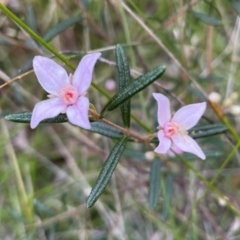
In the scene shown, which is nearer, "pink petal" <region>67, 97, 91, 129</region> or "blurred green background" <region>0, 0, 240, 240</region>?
"pink petal" <region>67, 97, 91, 129</region>

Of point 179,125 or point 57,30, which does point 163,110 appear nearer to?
point 179,125

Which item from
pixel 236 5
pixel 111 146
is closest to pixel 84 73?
pixel 236 5

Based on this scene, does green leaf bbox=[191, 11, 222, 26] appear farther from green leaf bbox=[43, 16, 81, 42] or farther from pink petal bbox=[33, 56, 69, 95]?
pink petal bbox=[33, 56, 69, 95]

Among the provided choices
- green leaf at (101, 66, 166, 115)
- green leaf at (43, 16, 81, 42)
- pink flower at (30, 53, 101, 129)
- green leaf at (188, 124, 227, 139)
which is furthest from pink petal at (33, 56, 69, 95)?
green leaf at (43, 16, 81, 42)

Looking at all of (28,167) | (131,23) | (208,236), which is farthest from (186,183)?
(131,23)

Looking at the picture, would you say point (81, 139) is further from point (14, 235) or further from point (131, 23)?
point (131, 23)

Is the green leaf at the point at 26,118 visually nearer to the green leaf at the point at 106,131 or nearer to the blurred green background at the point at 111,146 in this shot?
the green leaf at the point at 106,131

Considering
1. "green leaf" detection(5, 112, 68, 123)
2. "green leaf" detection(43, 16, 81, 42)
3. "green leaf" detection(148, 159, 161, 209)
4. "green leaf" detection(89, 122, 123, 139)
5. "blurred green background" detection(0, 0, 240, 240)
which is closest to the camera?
"green leaf" detection(5, 112, 68, 123)
